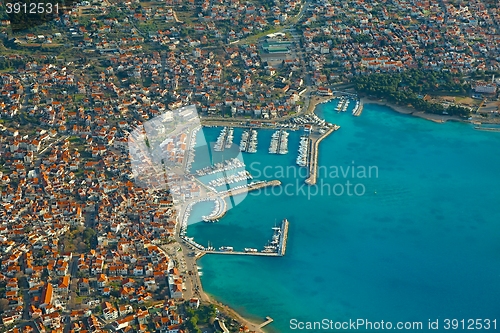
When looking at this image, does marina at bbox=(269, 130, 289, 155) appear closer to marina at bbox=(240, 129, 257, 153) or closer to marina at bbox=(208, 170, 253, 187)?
marina at bbox=(240, 129, 257, 153)

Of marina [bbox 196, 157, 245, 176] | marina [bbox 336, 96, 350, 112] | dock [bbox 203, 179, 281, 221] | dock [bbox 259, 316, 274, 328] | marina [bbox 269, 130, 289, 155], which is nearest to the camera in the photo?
dock [bbox 259, 316, 274, 328]

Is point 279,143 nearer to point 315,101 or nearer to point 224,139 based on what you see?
point 224,139

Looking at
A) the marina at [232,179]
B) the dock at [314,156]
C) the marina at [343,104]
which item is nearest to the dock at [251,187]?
the marina at [232,179]

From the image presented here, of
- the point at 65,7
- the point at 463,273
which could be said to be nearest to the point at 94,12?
the point at 65,7

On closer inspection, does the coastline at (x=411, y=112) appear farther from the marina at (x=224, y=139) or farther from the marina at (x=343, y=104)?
the marina at (x=224, y=139)

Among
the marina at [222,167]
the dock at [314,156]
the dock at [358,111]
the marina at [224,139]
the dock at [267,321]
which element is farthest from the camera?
the dock at [358,111]

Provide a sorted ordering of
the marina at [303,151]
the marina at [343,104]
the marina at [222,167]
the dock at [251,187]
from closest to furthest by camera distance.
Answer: the dock at [251,187], the marina at [222,167], the marina at [303,151], the marina at [343,104]

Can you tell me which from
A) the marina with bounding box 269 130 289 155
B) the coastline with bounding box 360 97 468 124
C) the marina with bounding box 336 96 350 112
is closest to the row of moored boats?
the marina with bounding box 269 130 289 155
